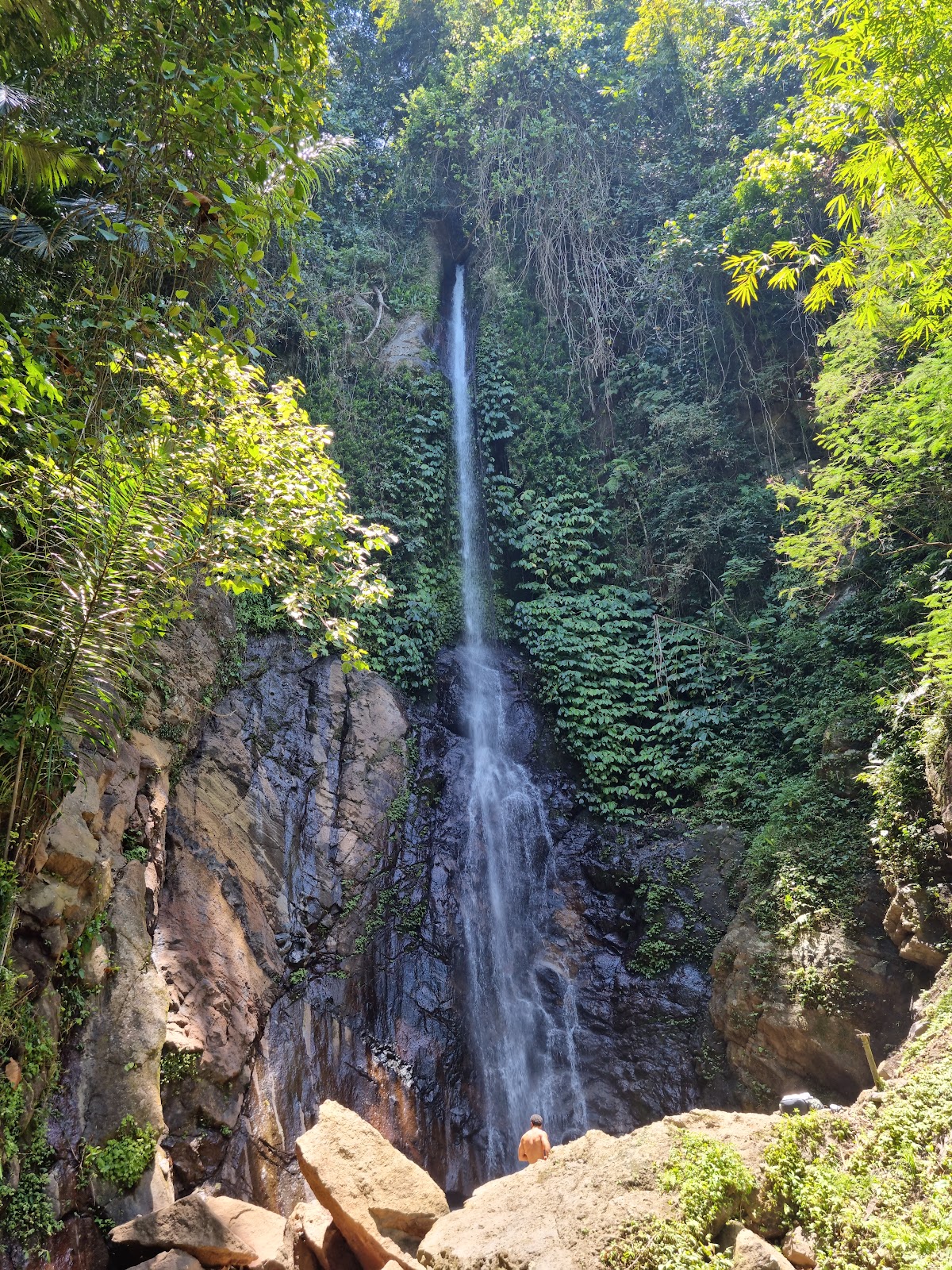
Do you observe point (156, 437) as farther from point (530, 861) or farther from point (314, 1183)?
point (530, 861)

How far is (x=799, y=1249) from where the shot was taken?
3424 millimetres

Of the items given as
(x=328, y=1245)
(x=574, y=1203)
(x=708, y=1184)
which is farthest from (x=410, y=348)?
(x=708, y=1184)

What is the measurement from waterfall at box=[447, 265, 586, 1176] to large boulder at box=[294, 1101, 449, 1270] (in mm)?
3902

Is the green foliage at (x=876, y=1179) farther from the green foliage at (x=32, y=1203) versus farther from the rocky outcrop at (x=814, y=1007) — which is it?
the green foliage at (x=32, y=1203)

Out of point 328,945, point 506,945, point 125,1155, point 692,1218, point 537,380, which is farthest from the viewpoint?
point 537,380

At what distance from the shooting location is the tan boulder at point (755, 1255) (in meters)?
3.14

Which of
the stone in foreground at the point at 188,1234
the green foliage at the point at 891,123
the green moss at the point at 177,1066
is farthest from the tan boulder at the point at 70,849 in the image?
the green foliage at the point at 891,123

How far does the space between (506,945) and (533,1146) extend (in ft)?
12.5

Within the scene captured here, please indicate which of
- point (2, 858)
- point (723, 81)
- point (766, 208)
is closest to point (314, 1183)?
point (2, 858)

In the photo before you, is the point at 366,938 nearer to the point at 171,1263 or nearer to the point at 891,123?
the point at 171,1263

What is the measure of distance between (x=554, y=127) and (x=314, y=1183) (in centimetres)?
1835

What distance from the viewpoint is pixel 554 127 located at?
1576cm

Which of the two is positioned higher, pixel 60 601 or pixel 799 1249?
pixel 60 601

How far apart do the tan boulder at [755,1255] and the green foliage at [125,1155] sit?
4.02m
